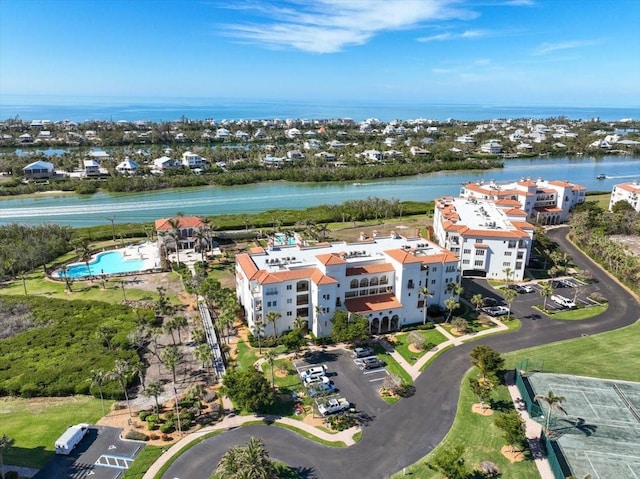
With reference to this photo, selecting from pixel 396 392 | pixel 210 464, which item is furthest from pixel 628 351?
pixel 210 464

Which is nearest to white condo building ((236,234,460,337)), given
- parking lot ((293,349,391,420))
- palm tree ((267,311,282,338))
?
palm tree ((267,311,282,338))

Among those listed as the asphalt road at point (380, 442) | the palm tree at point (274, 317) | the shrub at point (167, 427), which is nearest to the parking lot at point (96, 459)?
the shrub at point (167, 427)

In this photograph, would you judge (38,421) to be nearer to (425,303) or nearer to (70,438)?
(70,438)

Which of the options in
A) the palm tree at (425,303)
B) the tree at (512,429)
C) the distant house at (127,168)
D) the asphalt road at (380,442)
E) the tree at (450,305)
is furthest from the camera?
the distant house at (127,168)

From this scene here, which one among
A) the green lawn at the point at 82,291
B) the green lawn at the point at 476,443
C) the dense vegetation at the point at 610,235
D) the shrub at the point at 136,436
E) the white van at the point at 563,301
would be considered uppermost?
the dense vegetation at the point at 610,235

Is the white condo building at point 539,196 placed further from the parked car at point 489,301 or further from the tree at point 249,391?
the tree at point 249,391

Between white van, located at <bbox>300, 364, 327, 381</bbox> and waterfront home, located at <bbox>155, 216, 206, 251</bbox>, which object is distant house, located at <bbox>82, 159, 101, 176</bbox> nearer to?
waterfront home, located at <bbox>155, 216, 206, 251</bbox>
